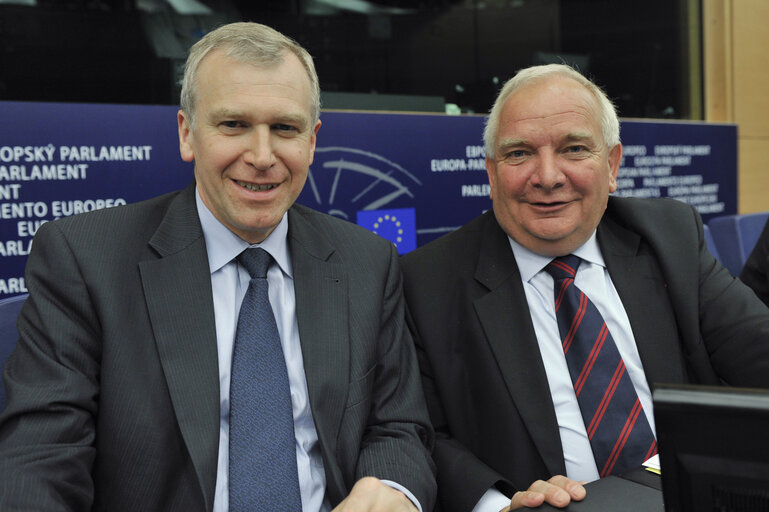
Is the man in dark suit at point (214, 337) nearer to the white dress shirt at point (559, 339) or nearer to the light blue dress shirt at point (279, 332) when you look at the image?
the light blue dress shirt at point (279, 332)

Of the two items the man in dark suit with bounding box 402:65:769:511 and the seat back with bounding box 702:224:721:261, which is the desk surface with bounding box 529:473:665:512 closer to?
the man in dark suit with bounding box 402:65:769:511

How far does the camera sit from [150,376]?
4.58 ft

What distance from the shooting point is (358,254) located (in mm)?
1728

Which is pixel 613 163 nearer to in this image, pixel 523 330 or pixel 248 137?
pixel 523 330

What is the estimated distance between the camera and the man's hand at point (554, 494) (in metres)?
1.18

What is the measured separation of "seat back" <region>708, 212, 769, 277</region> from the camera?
3.50 metres

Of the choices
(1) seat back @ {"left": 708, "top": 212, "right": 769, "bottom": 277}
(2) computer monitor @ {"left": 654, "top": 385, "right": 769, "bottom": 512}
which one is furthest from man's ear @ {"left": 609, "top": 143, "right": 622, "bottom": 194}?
(1) seat back @ {"left": 708, "top": 212, "right": 769, "bottom": 277}

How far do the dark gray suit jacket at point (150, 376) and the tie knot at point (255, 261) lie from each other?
88 mm

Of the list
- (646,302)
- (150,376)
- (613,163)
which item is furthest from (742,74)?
(150,376)

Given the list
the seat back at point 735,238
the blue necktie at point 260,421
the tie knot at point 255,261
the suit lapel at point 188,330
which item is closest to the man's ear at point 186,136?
the suit lapel at point 188,330

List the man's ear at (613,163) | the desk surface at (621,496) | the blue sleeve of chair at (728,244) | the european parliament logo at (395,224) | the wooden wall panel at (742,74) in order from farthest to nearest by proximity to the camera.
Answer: the wooden wall panel at (742,74) < the blue sleeve of chair at (728,244) < the european parliament logo at (395,224) < the man's ear at (613,163) < the desk surface at (621,496)

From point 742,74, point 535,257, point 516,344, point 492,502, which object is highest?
point 742,74

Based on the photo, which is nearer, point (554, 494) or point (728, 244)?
point (554, 494)

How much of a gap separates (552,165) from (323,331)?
2.45 ft
